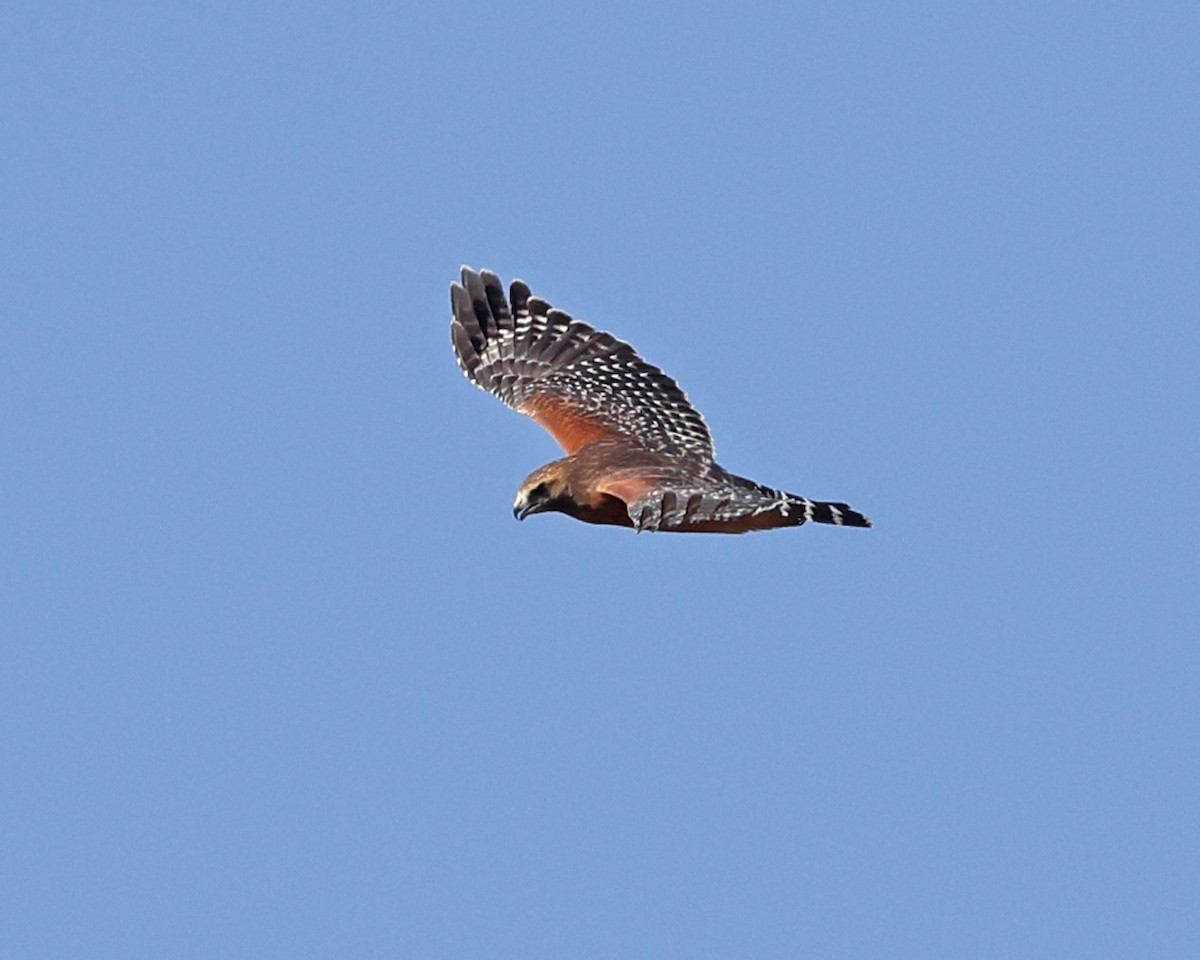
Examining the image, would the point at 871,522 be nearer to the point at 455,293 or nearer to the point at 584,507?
the point at 584,507

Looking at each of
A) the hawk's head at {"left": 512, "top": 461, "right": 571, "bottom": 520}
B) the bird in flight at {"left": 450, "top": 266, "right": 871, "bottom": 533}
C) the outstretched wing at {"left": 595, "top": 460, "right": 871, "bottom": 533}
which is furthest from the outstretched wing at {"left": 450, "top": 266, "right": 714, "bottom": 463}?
the hawk's head at {"left": 512, "top": 461, "right": 571, "bottom": 520}

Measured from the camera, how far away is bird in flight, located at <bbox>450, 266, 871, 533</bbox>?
1853 cm

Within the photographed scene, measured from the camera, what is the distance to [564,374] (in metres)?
22.3

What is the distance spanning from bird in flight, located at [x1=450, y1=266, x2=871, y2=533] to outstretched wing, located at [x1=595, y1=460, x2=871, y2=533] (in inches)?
0.5

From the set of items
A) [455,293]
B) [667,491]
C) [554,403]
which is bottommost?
[667,491]

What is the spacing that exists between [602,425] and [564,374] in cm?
133

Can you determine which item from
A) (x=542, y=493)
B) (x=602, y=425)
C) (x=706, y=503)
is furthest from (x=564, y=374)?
(x=706, y=503)

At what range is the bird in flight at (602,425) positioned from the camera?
18.5 metres

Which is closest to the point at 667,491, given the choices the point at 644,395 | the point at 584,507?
the point at 584,507

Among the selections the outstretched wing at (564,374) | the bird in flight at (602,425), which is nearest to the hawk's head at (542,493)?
the bird in flight at (602,425)

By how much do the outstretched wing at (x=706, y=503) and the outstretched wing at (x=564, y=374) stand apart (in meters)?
1.13

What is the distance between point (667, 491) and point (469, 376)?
4.93m

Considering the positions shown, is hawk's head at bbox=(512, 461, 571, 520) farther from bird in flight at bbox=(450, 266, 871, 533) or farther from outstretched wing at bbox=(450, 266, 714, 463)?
outstretched wing at bbox=(450, 266, 714, 463)

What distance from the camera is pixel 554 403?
2175 centimetres
